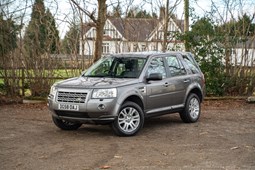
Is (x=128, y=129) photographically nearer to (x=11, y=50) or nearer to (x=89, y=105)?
(x=89, y=105)

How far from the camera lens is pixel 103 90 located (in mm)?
8703

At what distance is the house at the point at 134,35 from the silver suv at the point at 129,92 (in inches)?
206

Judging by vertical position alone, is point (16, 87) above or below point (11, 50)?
below

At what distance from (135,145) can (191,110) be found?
3243 mm

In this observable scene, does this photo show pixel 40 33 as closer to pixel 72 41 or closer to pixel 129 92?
pixel 72 41

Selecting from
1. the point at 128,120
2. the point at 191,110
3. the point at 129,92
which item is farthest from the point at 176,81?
the point at 128,120

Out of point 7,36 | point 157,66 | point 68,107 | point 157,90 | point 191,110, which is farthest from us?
point 7,36

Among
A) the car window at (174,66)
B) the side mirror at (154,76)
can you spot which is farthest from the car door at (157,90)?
the car window at (174,66)

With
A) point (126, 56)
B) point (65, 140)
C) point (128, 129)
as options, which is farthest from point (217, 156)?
point (126, 56)

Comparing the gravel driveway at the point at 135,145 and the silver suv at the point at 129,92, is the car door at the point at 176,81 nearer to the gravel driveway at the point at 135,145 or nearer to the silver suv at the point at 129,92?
the silver suv at the point at 129,92

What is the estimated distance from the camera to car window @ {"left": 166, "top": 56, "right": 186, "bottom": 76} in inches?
410

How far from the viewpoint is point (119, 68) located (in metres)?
9.86

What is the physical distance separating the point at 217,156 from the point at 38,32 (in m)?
9.80

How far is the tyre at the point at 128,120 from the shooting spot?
891cm
